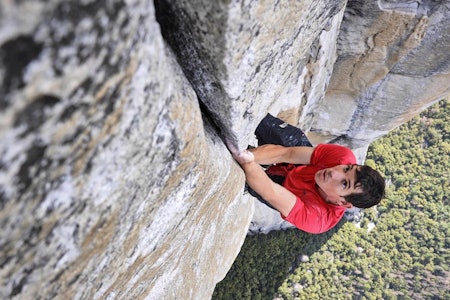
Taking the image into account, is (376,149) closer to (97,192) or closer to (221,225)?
(221,225)

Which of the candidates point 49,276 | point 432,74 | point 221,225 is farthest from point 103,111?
point 432,74

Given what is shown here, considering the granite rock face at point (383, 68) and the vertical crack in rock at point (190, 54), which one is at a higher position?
the vertical crack in rock at point (190, 54)

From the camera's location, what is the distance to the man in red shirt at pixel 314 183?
276cm

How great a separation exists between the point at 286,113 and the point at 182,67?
357 centimetres

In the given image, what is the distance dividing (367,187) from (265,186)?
2.47 feet

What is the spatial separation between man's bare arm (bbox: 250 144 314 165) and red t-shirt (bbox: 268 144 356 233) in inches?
2.4

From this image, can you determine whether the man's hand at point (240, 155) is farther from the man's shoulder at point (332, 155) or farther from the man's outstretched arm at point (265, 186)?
the man's shoulder at point (332, 155)

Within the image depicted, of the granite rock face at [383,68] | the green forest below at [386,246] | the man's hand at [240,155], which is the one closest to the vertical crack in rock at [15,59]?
the man's hand at [240,155]

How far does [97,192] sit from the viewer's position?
121 cm

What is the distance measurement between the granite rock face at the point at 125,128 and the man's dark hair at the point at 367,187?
87cm

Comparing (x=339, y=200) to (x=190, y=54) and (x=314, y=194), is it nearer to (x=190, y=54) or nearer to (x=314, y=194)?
(x=314, y=194)

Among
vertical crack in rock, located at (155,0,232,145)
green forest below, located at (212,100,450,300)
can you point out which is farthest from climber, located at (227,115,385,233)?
green forest below, located at (212,100,450,300)

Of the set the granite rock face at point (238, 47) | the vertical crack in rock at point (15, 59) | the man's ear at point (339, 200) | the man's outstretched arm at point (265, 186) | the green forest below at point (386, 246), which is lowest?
the green forest below at point (386, 246)

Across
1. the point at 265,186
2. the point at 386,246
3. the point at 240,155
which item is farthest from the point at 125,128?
the point at 386,246
